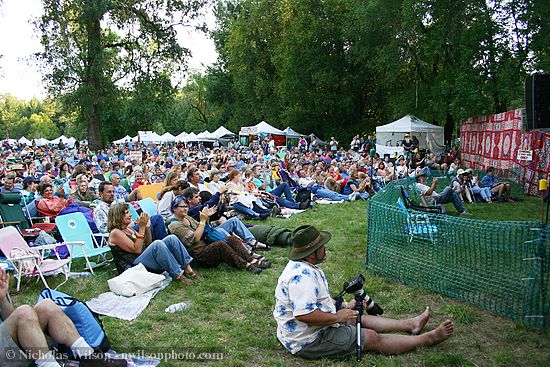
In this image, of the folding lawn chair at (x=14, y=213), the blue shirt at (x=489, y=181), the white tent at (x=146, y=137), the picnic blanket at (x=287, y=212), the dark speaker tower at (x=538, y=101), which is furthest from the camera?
the white tent at (x=146, y=137)

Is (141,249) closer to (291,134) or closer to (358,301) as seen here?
(358,301)

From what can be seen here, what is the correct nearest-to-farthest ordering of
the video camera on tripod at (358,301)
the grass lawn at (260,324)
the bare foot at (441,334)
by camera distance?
1. the video camera on tripod at (358,301)
2. the grass lawn at (260,324)
3. the bare foot at (441,334)

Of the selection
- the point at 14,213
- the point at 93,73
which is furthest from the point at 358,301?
the point at 93,73

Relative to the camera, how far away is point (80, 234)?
6.51 metres

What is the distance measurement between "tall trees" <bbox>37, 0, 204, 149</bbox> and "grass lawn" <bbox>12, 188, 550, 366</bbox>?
829 inches

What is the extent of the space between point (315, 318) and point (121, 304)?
2.51 metres

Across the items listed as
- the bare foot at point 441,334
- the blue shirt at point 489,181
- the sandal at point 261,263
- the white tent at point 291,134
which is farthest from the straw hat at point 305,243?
the white tent at point 291,134

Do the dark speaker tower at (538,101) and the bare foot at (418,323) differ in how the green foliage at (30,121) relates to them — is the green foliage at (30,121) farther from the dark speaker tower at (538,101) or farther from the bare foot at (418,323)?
the bare foot at (418,323)

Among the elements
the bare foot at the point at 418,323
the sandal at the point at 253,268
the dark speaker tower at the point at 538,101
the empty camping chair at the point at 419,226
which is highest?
the dark speaker tower at the point at 538,101

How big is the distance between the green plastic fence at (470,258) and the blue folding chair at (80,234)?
12.0ft

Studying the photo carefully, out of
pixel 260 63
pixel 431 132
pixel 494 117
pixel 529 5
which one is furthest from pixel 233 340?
pixel 260 63

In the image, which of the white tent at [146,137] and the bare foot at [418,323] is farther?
the white tent at [146,137]

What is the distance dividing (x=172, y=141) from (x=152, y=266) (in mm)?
40384

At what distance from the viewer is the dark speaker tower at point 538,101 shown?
5.86 m
